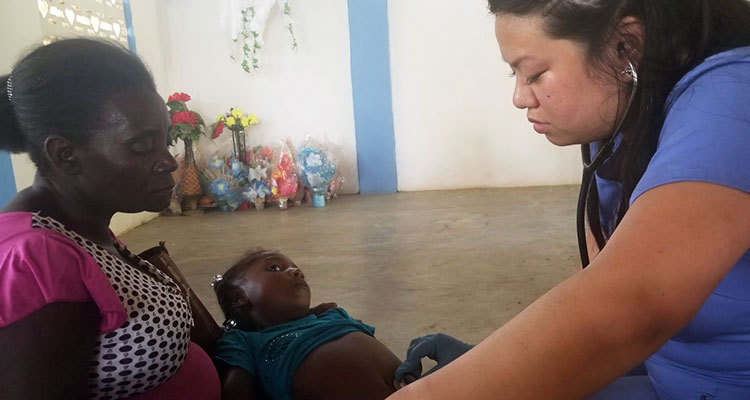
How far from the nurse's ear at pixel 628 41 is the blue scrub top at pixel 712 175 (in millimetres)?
84

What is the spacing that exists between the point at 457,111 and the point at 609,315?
16.2 ft

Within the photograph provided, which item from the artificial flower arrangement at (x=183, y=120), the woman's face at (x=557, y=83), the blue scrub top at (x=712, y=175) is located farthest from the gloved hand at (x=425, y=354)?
the artificial flower arrangement at (x=183, y=120)

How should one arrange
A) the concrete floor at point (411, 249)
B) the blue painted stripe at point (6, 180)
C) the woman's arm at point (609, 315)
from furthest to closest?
the blue painted stripe at point (6, 180) → the concrete floor at point (411, 249) → the woman's arm at point (609, 315)

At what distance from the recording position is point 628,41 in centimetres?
80

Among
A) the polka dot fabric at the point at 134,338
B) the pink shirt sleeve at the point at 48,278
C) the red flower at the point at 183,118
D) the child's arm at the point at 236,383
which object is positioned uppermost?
the red flower at the point at 183,118

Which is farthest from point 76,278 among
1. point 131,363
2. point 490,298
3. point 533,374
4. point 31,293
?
point 490,298

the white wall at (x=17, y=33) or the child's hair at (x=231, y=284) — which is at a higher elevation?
the white wall at (x=17, y=33)

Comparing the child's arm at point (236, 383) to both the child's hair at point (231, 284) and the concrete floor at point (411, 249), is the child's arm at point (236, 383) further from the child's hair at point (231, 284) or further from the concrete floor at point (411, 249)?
the concrete floor at point (411, 249)

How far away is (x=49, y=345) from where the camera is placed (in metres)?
0.87

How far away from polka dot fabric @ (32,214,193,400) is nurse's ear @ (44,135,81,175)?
12 cm

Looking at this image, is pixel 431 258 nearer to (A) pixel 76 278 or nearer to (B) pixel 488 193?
(B) pixel 488 193

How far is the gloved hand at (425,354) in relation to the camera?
1386 mm

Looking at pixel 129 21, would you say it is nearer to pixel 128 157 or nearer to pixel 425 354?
pixel 128 157

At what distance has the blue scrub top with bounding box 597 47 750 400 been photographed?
0.61 meters
